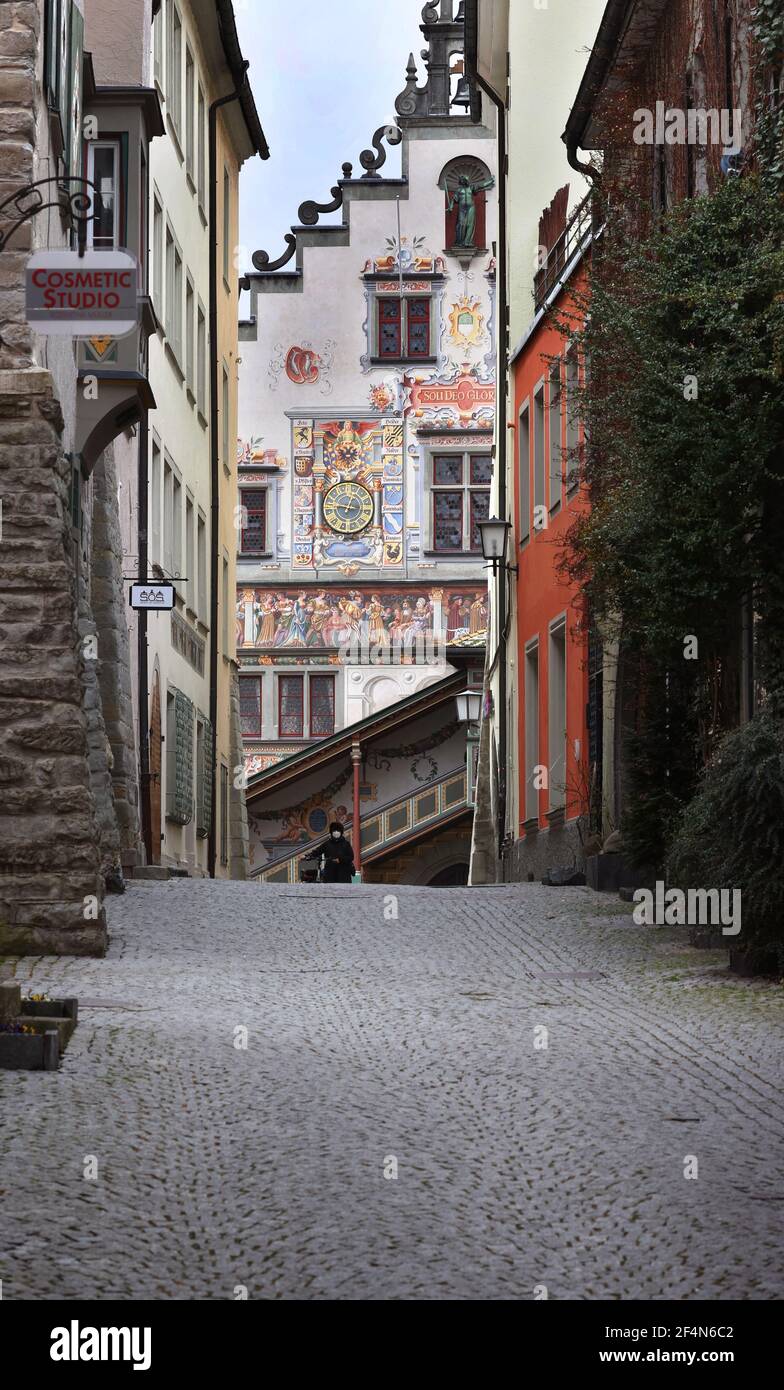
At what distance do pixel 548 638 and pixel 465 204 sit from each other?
75.0ft

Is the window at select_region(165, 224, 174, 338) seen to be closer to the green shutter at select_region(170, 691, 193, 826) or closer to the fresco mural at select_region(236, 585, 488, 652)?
the green shutter at select_region(170, 691, 193, 826)

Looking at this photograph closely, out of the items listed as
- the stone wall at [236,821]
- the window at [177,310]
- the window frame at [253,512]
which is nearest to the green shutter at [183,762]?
the window at [177,310]

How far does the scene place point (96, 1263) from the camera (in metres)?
5.68

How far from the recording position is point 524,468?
28094 millimetres

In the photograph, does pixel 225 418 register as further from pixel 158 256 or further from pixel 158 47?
pixel 158 47

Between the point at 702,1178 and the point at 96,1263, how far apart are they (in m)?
2.06

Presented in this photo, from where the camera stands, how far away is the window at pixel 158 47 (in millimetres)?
25069

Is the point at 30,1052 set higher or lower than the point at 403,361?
lower

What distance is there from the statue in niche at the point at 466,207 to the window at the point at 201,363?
586 inches

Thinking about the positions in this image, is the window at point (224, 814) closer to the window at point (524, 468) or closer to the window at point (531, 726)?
the window at point (531, 726)

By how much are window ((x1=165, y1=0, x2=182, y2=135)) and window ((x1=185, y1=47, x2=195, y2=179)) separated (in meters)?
0.79

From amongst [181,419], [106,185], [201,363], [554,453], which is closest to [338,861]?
[181,419]
